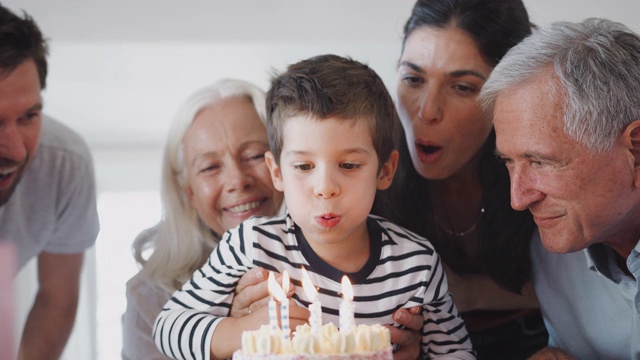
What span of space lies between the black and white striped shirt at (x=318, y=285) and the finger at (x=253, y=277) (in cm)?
2

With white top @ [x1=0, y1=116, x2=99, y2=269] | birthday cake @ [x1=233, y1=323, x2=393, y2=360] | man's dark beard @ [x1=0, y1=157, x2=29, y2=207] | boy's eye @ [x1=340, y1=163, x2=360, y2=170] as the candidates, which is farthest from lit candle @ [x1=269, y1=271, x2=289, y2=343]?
white top @ [x1=0, y1=116, x2=99, y2=269]

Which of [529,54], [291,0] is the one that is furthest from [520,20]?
[291,0]

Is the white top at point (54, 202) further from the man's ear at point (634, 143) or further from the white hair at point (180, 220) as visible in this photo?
the man's ear at point (634, 143)

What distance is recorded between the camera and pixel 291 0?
12.4ft

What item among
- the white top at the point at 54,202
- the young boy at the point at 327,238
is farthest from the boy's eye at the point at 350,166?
the white top at the point at 54,202

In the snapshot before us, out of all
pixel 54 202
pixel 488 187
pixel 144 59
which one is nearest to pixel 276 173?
pixel 488 187

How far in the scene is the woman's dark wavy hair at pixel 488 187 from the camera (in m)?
2.33

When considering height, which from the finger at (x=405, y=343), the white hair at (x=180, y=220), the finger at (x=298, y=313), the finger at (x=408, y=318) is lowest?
the finger at (x=405, y=343)

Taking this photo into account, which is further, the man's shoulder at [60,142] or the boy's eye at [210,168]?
the man's shoulder at [60,142]

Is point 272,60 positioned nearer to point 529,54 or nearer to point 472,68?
point 472,68

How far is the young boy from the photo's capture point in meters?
1.84

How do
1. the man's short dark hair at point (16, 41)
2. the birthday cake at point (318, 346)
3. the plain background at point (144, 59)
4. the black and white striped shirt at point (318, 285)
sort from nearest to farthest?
the birthday cake at point (318, 346)
the black and white striped shirt at point (318, 285)
the man's short dark hair at point (16, 41)
the plain background at point (144, 59)

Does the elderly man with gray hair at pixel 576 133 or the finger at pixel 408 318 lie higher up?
the elderly man with gray hair at pixel 576 133

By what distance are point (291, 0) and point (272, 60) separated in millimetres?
903
